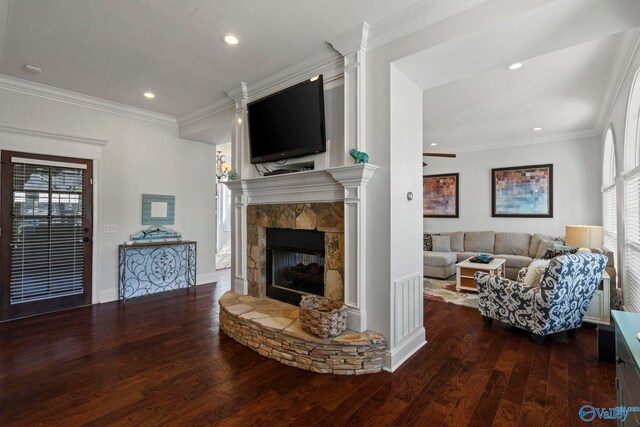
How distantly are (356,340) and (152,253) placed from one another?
3.82 metres

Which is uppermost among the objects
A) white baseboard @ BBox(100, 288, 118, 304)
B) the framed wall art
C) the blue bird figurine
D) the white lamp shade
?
the blue bird figurine

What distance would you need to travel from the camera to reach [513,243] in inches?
239

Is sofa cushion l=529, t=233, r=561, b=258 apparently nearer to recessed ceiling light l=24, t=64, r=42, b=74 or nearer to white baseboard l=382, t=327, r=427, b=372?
white baseboard l=382, t=327, r=427, b=372

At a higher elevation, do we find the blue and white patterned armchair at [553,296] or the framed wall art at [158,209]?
the framed wall art at [158,209]

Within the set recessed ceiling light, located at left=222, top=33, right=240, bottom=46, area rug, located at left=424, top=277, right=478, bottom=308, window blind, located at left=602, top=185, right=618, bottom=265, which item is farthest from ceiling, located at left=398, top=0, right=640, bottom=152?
area rug, located at left=424, top=277, right=478, bottom=308

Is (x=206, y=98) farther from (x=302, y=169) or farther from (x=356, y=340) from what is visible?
(x=356, y=340)

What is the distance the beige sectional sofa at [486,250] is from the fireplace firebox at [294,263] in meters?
3.27

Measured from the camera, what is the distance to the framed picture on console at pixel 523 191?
5953 millimetres

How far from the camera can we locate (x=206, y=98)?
4.13 metres

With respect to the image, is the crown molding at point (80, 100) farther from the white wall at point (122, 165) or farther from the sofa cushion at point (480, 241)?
the sofa cushion at point (480, 241)

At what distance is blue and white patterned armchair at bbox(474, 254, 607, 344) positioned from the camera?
2818mm

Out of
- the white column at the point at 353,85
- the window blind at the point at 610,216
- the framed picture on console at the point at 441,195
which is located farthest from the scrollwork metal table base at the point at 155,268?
the window blind at the point at 610,216

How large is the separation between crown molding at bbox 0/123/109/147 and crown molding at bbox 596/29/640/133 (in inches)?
234

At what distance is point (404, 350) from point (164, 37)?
135 inches
